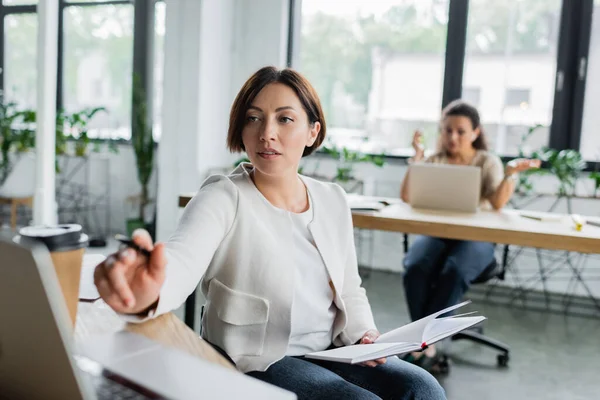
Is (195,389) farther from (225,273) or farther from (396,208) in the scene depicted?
(396,208)

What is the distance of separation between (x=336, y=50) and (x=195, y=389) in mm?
4606

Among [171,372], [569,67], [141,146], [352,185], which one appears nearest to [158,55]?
[141,146]

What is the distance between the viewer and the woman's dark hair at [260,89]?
59.0 inches

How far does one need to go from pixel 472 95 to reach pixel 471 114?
1.40 metres

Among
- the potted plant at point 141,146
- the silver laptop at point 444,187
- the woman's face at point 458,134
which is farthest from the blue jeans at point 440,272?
the potted plant at point 141,146

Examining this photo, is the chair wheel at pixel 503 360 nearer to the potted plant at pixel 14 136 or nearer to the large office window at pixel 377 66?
the large office window at pixel 377 66

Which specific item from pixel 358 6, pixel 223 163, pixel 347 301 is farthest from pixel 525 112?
pixel 347 301

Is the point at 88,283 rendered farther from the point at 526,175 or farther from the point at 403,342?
the point at 526,175

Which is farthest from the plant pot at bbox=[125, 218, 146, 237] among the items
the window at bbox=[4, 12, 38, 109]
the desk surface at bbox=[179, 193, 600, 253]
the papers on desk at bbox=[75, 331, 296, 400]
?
the papers on desk at bbox=[75, 331, 296, 400]

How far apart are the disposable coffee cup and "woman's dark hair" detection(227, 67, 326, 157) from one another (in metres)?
0.64

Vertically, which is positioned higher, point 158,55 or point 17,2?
point 17,2

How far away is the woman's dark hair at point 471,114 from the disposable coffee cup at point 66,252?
2747 mm

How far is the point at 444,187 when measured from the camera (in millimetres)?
2994

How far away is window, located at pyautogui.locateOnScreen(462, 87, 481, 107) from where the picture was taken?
4.67 metres
